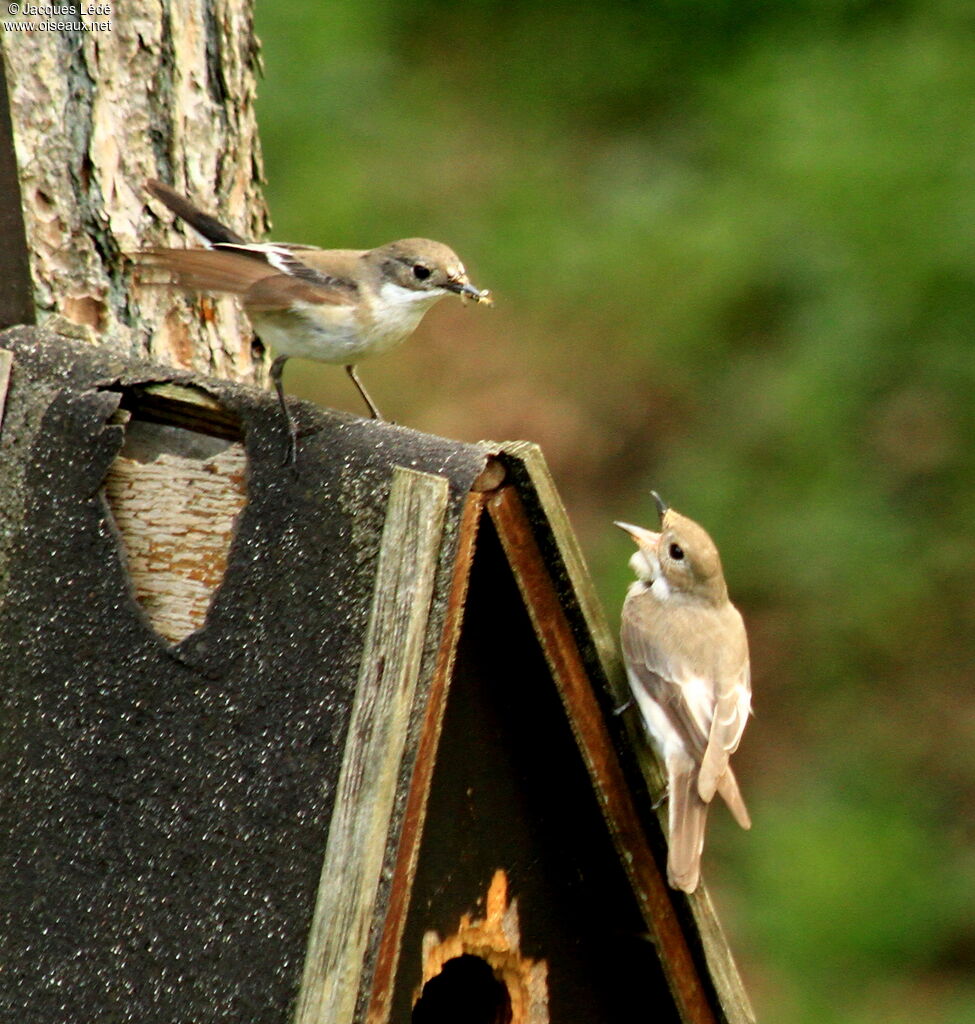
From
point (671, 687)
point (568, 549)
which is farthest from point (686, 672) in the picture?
point (568, 549)

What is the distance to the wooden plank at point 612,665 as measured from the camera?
2.97m

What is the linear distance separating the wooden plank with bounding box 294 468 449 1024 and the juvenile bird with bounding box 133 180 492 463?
22.1 inches

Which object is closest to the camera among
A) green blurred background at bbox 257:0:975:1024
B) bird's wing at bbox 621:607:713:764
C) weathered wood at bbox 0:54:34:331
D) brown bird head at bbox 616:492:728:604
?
weathered wood at bbox 0:54:34:331

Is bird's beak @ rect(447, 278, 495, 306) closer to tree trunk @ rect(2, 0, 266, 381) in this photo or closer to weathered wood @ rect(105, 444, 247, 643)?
tree trunk @ rect(2, 0, 266, 381)

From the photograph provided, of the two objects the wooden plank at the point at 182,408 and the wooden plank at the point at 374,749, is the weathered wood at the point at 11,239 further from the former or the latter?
the wooden plank at the point at 374,749

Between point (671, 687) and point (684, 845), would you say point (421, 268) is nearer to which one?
point (671, 687)

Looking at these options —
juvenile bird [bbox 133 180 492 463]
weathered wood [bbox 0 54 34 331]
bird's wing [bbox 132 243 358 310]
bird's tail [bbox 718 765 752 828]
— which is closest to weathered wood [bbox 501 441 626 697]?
juvenile bird [bbox 133 180 492 463]

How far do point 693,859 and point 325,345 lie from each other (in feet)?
4.15

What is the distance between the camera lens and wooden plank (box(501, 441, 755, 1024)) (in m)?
2.97

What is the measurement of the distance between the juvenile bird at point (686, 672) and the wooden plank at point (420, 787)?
0.60 meters

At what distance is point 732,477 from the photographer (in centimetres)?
786

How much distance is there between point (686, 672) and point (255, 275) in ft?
4.72

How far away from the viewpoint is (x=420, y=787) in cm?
287

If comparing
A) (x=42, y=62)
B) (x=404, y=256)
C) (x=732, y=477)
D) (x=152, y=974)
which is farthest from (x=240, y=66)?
(x=732, y=477)
